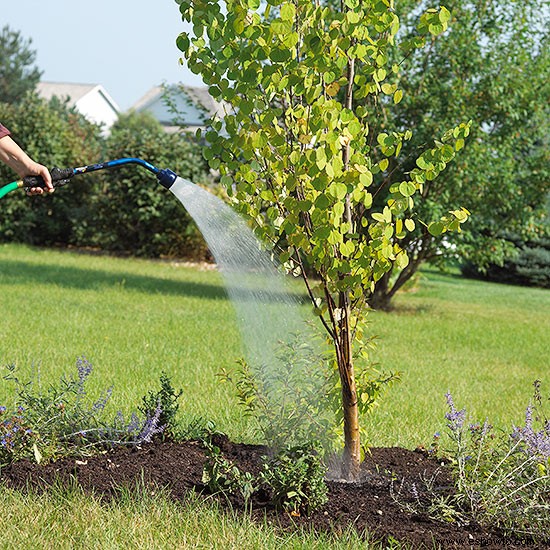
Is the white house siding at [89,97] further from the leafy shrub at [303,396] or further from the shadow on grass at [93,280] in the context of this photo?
the leafy shrub at [303,396]

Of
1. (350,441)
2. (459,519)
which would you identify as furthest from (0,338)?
(459,519)

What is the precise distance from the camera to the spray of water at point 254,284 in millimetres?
3334

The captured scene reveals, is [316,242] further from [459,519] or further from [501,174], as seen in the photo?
[501,174]

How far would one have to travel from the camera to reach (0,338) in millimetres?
6484

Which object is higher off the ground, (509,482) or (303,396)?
(303,396)

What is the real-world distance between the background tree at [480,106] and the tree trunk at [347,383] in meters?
5.76

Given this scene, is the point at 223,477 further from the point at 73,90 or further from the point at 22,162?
the point at 73,90

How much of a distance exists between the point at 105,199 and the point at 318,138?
11649mm

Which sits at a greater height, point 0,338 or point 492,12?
point 492,12

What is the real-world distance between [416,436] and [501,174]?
5466mm

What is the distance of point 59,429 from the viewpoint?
141 inches

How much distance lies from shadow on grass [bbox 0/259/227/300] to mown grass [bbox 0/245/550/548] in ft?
0.09

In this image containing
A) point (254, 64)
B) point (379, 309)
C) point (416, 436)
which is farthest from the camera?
point (379, 309)

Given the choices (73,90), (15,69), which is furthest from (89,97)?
(15,69)
